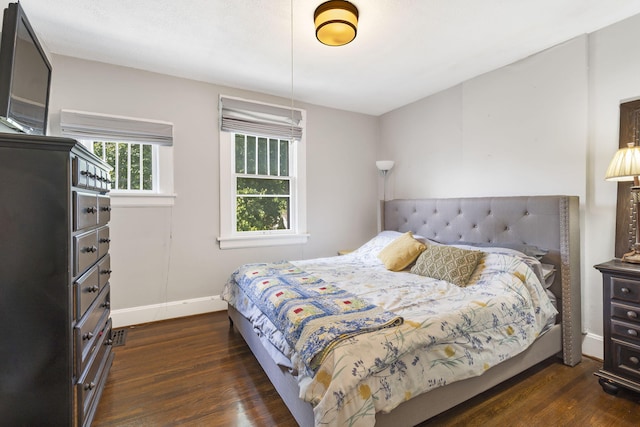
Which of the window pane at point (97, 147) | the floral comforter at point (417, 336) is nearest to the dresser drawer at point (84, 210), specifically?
the floral comforter at point (417, 336)

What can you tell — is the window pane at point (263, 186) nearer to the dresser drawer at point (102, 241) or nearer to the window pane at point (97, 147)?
the window pane at point (97, 147)

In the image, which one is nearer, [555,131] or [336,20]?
[336,20]

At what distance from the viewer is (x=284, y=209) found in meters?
3.75

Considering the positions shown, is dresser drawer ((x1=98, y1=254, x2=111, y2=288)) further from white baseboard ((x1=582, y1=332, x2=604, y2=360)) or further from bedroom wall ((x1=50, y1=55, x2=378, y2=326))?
white baseboard ((x1=582, y1=332, x2=604, y2=360))

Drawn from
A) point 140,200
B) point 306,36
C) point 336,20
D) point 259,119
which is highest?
point 306,36

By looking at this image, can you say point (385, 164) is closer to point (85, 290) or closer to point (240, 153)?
point (240, 153)

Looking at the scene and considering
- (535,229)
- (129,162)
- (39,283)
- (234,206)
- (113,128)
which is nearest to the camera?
(39,283)

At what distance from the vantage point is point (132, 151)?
3.00m

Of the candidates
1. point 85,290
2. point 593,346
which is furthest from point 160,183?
point 593,346

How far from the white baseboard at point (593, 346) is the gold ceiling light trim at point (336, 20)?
9.46ft

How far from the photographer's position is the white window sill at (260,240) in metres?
3.33

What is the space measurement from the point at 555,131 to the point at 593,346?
171 cm

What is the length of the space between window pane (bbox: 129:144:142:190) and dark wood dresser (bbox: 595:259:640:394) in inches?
152

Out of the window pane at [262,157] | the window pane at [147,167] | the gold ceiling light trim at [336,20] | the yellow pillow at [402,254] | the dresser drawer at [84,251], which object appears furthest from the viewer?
the window pane at [262,157]
